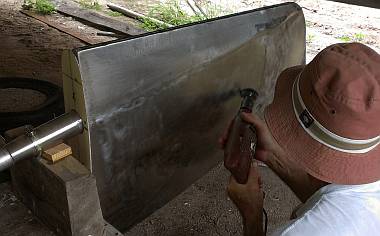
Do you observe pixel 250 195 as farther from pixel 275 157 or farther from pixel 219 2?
pixel 219 2

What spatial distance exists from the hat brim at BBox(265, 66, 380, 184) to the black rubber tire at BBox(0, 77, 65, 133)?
2030mm

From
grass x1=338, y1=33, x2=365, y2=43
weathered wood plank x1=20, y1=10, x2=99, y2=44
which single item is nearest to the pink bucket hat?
weathered wood plank x1=20, y1=10, x2=99, y2=44

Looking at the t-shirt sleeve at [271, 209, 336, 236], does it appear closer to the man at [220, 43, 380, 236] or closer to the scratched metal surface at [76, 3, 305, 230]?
the man at [220, 43, 380, 236]

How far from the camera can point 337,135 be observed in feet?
4.19

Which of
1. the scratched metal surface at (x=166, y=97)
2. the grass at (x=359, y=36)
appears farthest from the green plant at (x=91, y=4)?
the scratched metal surface at (x=166, y=97)

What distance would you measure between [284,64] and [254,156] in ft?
4.90

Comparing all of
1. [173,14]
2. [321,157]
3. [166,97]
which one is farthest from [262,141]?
[173,14]

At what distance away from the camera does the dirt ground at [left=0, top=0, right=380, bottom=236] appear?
8.76 ft

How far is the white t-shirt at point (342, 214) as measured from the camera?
1.30 m

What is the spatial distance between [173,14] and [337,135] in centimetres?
571

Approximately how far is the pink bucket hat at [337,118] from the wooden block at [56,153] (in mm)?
832

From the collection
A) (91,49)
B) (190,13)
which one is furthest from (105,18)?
(91,49)

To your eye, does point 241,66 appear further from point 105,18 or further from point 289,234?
point 105,18

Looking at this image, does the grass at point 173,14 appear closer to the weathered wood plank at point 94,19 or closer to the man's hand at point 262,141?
the weathered wood plank at point 94,19
